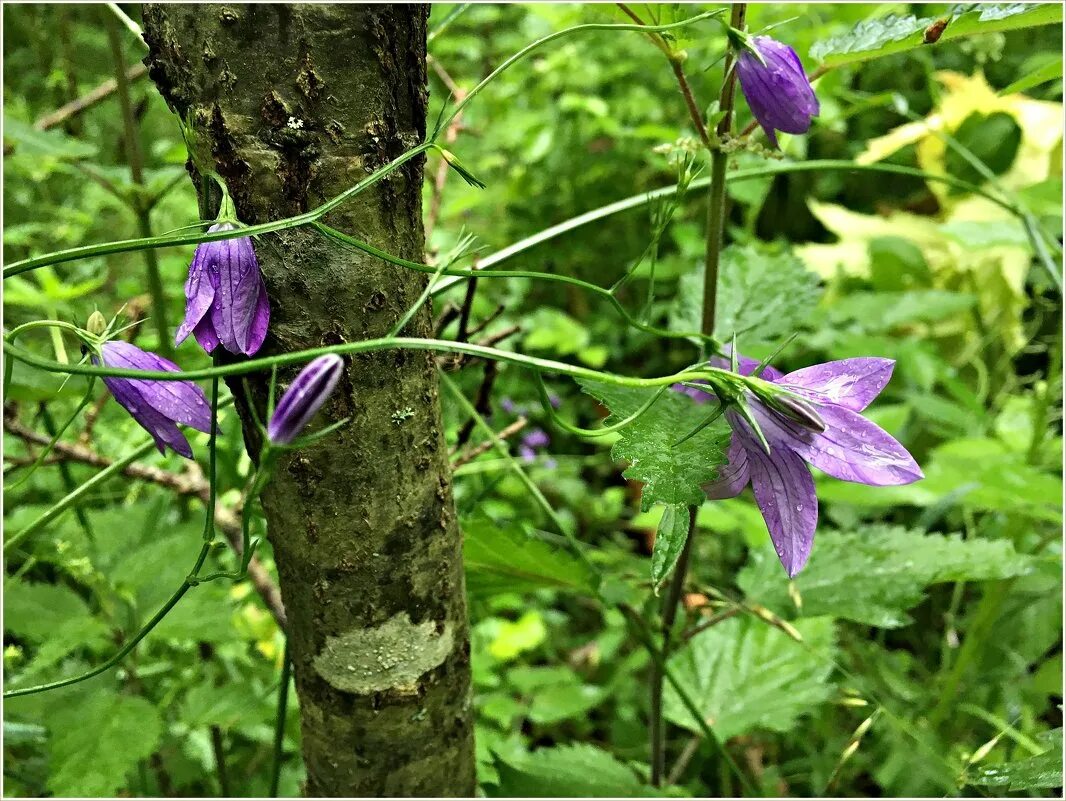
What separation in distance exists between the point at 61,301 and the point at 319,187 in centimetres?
132

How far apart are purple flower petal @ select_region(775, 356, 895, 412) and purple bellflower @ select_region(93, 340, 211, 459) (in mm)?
401

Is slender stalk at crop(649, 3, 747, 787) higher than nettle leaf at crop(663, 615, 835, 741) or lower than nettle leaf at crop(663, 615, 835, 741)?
higher

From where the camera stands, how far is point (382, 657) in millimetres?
607

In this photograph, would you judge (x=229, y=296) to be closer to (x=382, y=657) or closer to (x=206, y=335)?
(x=206, y=335)

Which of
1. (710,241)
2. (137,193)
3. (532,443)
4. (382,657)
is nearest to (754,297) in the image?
(710,241)

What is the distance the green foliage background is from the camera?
0.84 meters

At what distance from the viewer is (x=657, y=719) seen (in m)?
0.87

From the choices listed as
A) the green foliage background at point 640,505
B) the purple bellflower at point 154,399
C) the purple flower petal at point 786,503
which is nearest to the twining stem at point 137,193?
the green foliage background at point 640,505

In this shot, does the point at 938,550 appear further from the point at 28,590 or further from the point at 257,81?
the point at 28,590

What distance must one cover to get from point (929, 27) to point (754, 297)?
31cm

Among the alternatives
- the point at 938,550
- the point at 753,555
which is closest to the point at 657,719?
the point at 753,555

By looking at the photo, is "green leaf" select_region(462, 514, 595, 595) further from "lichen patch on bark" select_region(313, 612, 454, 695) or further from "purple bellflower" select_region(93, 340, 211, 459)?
"purple bellflower" select_region(93, 340, 211, 459)

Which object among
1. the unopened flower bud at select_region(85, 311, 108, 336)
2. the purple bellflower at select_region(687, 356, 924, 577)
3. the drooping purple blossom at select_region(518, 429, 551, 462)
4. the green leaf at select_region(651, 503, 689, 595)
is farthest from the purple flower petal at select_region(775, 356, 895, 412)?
the drooping purple blossom at select_region(518, 429, 551, 462)

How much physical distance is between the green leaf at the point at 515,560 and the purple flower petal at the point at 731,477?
0.27 metres
